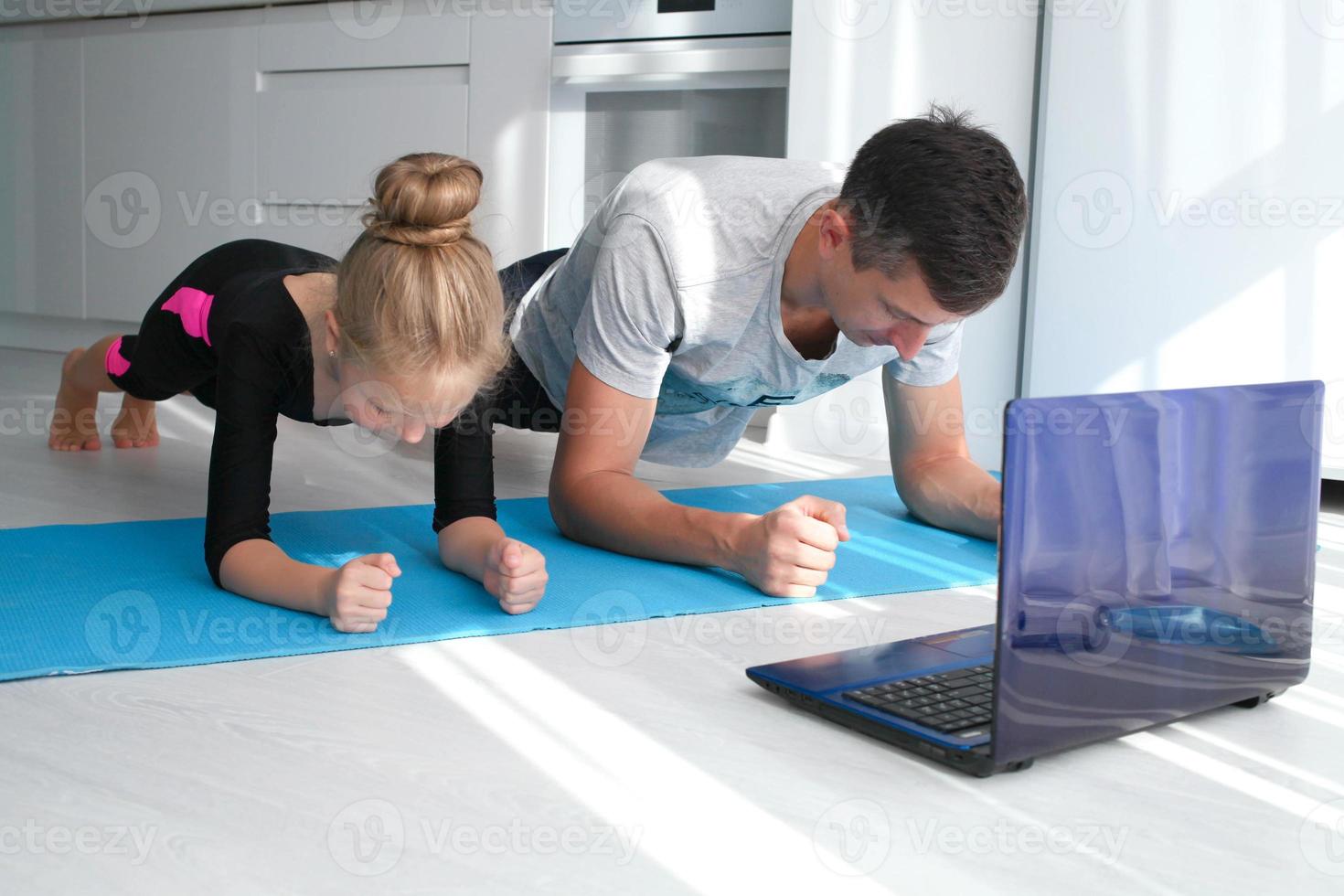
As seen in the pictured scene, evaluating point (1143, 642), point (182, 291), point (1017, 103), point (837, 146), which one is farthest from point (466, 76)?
point (1143, 642)

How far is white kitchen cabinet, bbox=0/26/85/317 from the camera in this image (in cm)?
349

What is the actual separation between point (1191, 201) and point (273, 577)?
1.55 metres

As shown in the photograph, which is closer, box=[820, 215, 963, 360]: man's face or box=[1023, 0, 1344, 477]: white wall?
box=[820, 215, 963, 360]: man's face

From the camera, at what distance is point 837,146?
229 cm

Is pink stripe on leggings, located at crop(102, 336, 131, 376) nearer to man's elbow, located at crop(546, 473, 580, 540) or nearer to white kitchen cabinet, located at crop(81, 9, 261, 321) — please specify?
man's elbow, located at crop(546, 473, 580, 540)

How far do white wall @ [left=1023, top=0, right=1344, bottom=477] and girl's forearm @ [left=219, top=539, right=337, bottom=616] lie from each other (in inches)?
55.9

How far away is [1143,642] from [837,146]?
1.62 meters

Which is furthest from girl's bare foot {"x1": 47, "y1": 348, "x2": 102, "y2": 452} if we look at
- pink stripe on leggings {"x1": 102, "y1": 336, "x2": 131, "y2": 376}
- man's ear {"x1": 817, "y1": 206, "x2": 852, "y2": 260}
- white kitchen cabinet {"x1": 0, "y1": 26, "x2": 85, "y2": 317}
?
white kitchen cabinet {"x1": 0, "y1": 26, "x2": 85, "y2": 317}

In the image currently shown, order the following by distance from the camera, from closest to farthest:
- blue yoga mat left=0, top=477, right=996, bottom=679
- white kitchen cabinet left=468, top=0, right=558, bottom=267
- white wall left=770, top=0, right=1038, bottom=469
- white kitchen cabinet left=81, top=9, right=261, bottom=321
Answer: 1. blue yoga mat left=0, top=477, right=996, bottom=679
2. white wall left=770, top=0, right=1038, bottom=469
3. white kitchen cabinet left=468, top=0, right=558, bottom=267
4. white kitchen cabinet left=81, top=9, right=261, bottom=321

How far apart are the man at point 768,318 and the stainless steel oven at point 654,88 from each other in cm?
95

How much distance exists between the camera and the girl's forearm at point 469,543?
48.2 inches

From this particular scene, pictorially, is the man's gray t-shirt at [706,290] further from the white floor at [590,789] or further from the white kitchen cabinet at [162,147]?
the white kitchen cabinet at [162,147]

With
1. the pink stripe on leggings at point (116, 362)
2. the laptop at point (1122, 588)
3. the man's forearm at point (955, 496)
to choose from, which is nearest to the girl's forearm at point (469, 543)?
the laptop at point (1122, 588)

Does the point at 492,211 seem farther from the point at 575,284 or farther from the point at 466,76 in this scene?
the point at 575,284
